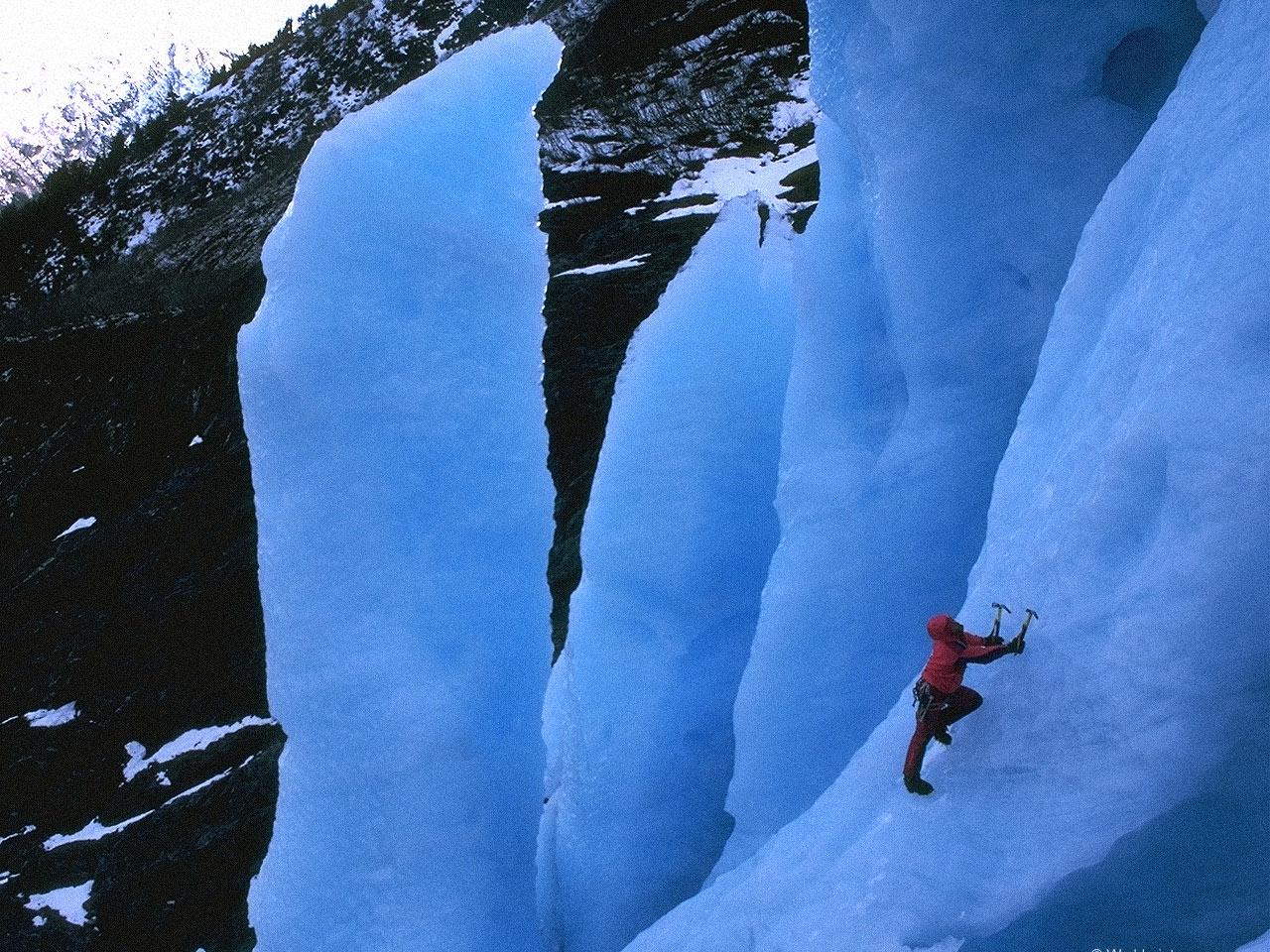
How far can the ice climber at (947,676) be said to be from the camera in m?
2.00

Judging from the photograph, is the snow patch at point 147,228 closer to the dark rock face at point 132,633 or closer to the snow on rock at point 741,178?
the dark rock face at point 132,633

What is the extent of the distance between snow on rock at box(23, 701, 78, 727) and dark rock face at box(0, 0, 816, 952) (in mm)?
34

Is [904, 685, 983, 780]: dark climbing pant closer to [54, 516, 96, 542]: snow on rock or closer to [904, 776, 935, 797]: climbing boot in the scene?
[904, 776, 935, 797]: climbing boot

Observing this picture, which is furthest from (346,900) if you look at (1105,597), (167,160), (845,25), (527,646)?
(167,160)

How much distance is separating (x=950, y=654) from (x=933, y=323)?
193cm

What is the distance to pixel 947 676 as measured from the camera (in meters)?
2.03

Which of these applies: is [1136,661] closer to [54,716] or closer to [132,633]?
[132,633]

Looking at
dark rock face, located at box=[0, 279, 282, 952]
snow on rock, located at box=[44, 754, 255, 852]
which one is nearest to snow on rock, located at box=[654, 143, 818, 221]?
dark rock face, located at box=[0, 279, 282, 952]

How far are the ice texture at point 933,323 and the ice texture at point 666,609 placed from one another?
64 centimetres

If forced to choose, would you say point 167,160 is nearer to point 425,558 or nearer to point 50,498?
point 50,498

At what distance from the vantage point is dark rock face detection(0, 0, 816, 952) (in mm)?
7770

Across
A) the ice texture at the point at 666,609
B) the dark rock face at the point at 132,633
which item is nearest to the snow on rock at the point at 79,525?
the dark rock face at the point at 132,633

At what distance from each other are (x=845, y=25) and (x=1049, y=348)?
2.11m

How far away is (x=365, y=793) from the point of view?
3.77 metres
